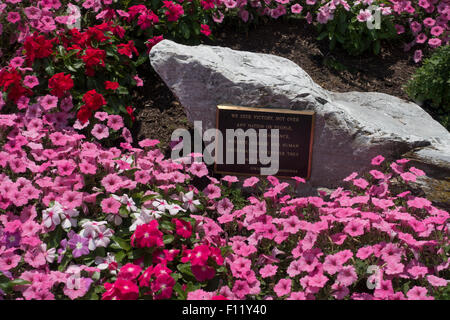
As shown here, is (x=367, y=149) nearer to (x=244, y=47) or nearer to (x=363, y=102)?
(x=363, y=102)

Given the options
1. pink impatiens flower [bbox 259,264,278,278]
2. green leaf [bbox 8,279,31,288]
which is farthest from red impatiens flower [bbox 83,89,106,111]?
pink impatiens flower [bbox 259,264,278,278]

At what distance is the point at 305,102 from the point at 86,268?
2093 millimetres

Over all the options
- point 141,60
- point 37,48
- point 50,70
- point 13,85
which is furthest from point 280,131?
point 13,85

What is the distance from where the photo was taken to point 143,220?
315 cm

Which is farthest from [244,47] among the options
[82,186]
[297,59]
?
[82,186]

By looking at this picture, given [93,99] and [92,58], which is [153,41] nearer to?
[92,58]

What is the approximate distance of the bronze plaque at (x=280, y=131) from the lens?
155 inches

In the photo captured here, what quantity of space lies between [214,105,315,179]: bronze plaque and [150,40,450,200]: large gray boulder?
0.20 ft

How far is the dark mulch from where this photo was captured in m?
4.79

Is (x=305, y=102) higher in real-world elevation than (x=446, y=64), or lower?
lower

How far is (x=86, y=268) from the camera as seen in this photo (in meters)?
2.87

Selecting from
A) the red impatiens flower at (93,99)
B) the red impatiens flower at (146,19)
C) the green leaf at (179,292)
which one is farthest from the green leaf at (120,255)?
the red impatiens flower at (146,19)

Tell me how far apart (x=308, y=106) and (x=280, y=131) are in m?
0.30

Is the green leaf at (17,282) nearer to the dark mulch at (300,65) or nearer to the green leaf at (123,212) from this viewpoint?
the green leaf at (123,212)
